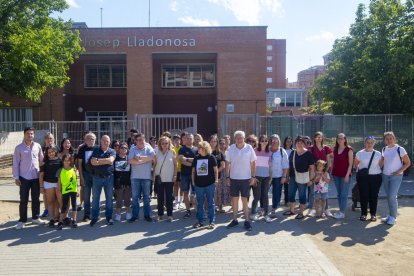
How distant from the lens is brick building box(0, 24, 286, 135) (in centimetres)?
2406

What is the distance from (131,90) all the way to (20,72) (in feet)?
28.4

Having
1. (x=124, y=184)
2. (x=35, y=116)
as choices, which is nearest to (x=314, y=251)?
(x=124, y=184)

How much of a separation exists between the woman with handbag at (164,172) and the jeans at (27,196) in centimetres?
237

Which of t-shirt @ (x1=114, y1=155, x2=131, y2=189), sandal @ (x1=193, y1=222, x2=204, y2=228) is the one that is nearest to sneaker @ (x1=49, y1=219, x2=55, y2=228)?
t-shirt @ (x1=114, y1=155, x2=131, y2=189)

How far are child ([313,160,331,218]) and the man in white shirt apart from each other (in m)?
1.62

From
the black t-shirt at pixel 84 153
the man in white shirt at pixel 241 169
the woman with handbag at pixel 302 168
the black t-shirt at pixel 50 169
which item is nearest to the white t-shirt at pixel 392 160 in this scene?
the woman with handbag at pixel 302 168

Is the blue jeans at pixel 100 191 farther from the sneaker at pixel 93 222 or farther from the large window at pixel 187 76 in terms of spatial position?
the large window at pixel 187 76

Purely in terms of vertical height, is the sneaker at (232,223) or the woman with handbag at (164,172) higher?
the woman with handbag at (164,172)

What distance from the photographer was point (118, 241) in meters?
6.96

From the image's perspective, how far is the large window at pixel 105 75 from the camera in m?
26.8

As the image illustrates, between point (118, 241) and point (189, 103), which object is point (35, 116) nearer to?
point (189, 103)

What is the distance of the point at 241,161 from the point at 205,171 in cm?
70

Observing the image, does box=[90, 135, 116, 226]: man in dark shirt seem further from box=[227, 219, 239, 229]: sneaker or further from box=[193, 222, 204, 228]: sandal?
box=[227, 219, 239, 229]: sneaker

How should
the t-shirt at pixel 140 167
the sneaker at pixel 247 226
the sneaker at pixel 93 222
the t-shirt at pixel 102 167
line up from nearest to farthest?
the sneaker at pixel 247 226 → the t-shirt at pixel 102 167 → the sneaker at pixel 93 222 → the t-shirt at pixel 140 167
